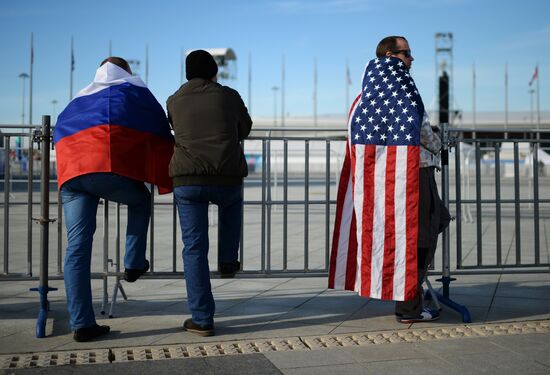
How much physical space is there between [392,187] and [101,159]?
6.56ft

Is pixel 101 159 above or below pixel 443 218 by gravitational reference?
above

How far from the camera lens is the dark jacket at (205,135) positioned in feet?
13.2

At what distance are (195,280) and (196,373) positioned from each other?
853mm

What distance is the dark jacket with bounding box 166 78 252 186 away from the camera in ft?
13.2

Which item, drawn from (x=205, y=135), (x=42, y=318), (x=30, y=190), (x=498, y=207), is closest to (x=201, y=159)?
(x=205, y=135)

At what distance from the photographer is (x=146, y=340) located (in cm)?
402

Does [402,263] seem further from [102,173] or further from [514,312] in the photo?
[102,173]

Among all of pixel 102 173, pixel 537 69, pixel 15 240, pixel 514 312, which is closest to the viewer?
pixel 102 173

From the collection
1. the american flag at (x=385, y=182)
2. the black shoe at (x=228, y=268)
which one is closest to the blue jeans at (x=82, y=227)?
the black shoe at (x=228, y=268)

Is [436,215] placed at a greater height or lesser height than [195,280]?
greater

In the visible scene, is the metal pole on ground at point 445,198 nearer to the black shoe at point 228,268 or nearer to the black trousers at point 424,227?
the black trousers at point 424,227

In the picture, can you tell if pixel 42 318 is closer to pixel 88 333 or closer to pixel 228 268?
pixel 88 333

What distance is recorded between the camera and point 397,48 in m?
4.51

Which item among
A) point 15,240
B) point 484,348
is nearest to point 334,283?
point 484,348
